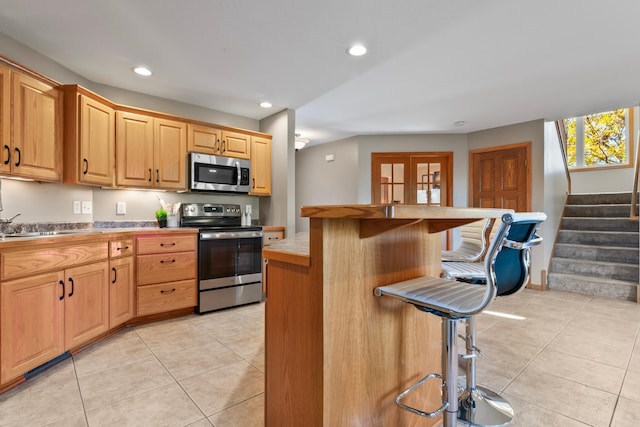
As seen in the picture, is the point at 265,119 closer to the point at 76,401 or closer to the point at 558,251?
the point at 76,401

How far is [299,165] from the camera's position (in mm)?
6648

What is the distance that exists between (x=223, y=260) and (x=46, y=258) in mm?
1502

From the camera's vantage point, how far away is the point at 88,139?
263cm

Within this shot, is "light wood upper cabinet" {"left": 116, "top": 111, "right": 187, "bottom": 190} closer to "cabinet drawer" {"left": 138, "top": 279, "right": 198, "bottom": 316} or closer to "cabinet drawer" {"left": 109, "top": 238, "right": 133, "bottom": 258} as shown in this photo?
"cabinet drawer" {"left": 109, "top": 238, "right": 133, "bottom": 258}

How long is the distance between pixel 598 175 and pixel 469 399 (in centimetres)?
662

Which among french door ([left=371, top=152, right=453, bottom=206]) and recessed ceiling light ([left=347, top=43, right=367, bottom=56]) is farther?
french door ([left=371, top=152, right=453, bottom=206])

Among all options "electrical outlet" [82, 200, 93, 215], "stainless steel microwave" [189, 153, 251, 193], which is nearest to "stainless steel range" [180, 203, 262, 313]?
"stainless steel microwave" [189, 153, 251, 193]

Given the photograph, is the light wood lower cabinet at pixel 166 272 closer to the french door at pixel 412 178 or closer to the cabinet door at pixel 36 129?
the cabinet door at pixel 36 129

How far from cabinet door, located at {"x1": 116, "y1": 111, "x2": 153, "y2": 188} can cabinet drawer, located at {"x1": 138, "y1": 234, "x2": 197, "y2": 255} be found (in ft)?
1.97

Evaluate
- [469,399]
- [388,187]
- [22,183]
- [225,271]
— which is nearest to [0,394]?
[22,183]

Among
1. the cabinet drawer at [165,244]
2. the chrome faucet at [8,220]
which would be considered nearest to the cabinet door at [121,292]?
the cabinet drawer at [165,244]

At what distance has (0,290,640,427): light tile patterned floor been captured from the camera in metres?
1.60

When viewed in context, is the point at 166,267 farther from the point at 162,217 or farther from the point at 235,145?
the point at 235,145

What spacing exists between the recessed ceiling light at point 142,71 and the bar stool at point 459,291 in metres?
2.88
